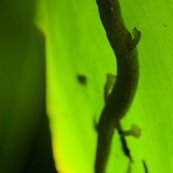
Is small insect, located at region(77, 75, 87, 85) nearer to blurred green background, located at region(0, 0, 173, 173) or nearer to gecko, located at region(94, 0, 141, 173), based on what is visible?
blurred green background, located at region(0, 0, 173, 173)

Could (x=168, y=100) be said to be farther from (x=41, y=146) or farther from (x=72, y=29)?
(x=41, y=146)

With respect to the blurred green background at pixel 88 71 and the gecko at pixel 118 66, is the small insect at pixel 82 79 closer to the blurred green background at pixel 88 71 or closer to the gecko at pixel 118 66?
the blurred green background at pixel 88 71

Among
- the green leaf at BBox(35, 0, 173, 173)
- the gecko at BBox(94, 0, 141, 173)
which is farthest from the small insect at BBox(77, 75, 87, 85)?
the gecko at BBox(94, 0, 141, 173)

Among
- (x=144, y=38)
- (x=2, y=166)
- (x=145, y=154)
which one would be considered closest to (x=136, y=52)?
(x=144, y=38)

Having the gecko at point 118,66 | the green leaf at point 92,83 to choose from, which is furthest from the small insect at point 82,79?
the gecko at point 118,66
